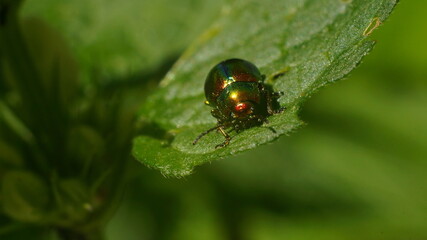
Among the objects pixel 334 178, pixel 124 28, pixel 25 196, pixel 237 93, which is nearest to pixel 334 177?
pixel 334 178

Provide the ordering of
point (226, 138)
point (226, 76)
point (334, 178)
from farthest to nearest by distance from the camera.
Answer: point (334, 178) → point (226, 76) → point (226, 138)

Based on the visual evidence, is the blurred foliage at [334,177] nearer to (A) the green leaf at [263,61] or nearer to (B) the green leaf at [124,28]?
(B) the green leaf at [124,28]

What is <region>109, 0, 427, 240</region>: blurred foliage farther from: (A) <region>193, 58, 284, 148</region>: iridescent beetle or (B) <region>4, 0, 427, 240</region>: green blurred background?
(A) <region>193, 58, 284, 148</region>: iridescent beetle

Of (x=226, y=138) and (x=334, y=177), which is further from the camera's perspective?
(x=334, y=177)

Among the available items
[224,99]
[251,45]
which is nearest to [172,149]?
[224,99]

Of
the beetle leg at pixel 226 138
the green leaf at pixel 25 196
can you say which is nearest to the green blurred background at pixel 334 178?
the green leaf at pixel 25 196

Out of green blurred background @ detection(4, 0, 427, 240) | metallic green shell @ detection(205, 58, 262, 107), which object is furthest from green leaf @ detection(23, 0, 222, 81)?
green blurred background @ detection(4, 0, 427, 240)

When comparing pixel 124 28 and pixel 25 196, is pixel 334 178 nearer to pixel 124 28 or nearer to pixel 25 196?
pixel 124 28
